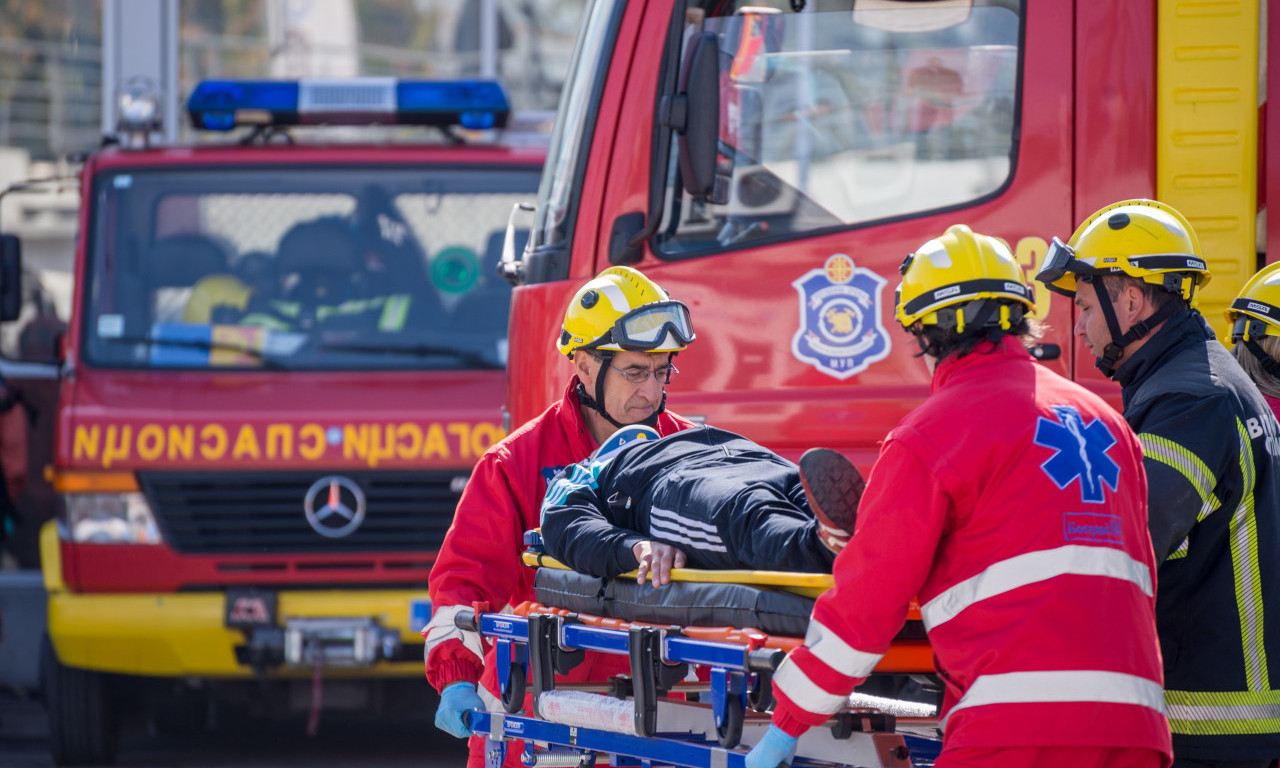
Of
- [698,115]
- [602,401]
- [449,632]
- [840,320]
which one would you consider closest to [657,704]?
[449,632]

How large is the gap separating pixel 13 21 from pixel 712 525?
14.6 meters

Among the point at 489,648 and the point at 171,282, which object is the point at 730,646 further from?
the point at 171,282

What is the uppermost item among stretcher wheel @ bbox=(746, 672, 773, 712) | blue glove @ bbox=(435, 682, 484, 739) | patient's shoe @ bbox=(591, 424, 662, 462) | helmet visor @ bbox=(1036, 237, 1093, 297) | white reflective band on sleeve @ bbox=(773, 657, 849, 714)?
helmet visor @ bbox=(1036, 237, 1093, 297)

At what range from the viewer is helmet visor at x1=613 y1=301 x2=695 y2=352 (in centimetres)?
382

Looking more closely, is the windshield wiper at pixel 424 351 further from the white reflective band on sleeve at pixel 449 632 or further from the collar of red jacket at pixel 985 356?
the collar of red jacket at pixel 985 356

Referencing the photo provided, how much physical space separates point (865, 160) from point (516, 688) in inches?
76.6

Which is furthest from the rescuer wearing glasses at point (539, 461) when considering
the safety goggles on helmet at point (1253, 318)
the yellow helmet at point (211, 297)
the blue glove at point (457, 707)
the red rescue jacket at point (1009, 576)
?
the yellow helmet at point (211, 297)

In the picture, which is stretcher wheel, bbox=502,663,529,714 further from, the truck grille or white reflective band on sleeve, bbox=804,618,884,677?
the truck grille

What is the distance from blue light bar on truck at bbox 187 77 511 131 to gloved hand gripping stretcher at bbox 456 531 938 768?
13.5ft

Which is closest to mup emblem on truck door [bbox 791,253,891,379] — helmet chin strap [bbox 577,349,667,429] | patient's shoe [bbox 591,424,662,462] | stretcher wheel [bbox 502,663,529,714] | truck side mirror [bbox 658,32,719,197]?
truck side mirror [bbox 658,32,719,197]

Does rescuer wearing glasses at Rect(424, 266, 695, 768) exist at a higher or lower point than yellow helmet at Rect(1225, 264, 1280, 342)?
lower

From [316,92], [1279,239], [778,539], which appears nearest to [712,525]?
[778,539]

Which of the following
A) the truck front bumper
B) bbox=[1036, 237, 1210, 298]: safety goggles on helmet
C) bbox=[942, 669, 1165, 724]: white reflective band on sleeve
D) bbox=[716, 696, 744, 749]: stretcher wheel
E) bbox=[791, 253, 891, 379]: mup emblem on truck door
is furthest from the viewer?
the truck front bumper

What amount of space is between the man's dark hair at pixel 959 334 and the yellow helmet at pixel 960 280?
0.01m
